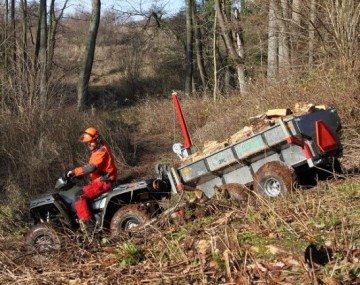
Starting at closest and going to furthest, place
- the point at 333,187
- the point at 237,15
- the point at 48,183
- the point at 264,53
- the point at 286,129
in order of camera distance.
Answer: the point at 333,187 → the point at 286,129 → the point at 48,183 → the point at 264,53 → the point at 237,15

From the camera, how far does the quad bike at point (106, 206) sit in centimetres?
826

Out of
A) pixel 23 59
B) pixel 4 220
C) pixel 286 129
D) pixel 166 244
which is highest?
pixel 23 59

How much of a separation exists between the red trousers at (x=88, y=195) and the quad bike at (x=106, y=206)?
0.09m

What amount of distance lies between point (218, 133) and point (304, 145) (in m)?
6.53

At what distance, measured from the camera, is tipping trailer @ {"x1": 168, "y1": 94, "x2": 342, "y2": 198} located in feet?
27.6

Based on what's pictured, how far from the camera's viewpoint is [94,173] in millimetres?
9031

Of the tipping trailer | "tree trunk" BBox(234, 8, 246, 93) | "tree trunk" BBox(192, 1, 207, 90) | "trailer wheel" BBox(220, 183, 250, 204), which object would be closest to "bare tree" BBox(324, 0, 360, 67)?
the tipping trailer

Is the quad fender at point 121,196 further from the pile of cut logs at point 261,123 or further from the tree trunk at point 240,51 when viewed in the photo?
the tree trunk at point 240,51

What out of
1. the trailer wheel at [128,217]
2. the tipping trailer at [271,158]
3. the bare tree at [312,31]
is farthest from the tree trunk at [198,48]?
the trailer wheel at [128,217]

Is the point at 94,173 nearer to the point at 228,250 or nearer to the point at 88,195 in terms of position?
the point at 88,195

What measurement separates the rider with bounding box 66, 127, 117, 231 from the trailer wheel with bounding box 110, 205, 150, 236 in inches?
16.5

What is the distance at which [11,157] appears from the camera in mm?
14375

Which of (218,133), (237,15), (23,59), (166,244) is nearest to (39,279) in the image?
(166,244)

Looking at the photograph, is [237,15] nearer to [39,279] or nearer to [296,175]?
[296,175]
